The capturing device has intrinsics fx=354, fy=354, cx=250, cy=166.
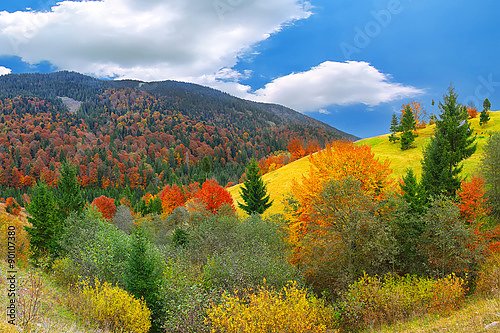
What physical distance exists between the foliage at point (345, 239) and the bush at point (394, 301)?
2705 millimetres

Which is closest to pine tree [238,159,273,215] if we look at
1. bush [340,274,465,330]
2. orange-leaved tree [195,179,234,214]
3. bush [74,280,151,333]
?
orange-leaved tree [195,179,234,214]

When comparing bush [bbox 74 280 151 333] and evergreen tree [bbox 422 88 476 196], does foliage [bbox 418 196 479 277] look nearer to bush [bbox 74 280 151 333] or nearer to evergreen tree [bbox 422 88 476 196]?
evergreen tree [bbox 422 88 476 196]

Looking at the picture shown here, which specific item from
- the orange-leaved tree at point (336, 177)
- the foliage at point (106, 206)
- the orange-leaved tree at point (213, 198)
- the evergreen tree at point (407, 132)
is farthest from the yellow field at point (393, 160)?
the foliage at point (106, 206)

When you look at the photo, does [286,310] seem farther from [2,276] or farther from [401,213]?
[2,276]

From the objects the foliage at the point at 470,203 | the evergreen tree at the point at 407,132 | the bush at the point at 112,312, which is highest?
the evergreen tree at the point at 407,132

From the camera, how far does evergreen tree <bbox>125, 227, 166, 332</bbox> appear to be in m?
27.2

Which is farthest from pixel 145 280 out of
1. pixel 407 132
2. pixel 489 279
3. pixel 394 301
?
pixel 407 132

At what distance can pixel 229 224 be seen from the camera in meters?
48.0

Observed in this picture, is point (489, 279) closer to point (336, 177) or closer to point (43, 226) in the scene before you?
point (336, 177)

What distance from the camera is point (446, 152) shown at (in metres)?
40.6

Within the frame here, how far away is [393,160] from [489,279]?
47.7 meters

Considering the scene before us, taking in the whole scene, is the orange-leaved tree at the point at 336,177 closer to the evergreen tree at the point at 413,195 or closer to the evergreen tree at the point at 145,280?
the evergreen tree at the point at 413,195

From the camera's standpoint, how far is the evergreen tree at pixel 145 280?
89.4 feet

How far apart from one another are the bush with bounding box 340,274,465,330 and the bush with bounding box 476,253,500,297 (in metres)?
1.91
